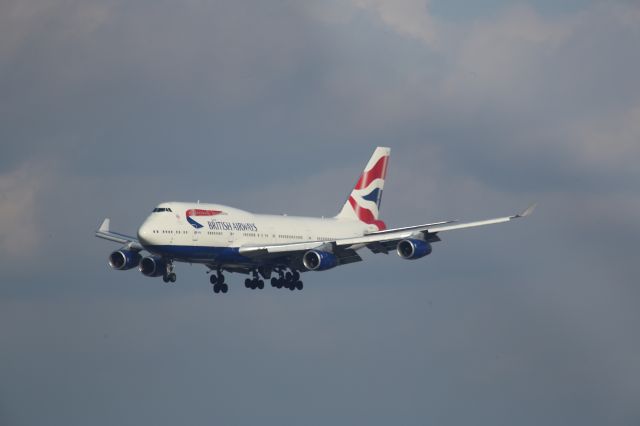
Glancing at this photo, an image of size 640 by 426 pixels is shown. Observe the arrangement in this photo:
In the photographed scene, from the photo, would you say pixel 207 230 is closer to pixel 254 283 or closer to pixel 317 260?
pixel 317 260

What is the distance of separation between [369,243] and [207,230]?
45.3 feet

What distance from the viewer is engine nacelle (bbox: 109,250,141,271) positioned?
113m

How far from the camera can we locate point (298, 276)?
383ft

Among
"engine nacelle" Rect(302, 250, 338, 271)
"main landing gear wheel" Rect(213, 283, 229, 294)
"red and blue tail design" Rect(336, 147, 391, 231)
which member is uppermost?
"red and blue tail design" Rect(336, 147, 391, 231)

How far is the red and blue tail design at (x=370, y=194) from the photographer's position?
415ft

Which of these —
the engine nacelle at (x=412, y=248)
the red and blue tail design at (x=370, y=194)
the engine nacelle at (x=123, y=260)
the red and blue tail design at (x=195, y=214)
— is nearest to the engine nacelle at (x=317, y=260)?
the engine nacelle at (x=412, y=248)

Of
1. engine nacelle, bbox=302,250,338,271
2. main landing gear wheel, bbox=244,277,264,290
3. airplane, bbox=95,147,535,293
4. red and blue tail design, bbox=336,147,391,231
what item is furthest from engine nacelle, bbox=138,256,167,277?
red and blue tail design, bbox=336,147,391,231

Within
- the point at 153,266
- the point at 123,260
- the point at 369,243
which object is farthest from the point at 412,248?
the point at 123,260

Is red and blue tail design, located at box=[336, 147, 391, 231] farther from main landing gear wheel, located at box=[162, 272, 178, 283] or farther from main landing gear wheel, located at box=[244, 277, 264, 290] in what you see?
main landing gear wheel, located at box=[162, 272, 178, 283]

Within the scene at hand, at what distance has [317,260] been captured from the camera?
363 feet

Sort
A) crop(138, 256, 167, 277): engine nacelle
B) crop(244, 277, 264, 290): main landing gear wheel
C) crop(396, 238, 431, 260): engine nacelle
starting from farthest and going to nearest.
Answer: crop(244, 277, 264, 290): main landing gear wheel, crop(138, 256, 167, 277): engine nacelle, crop(396, 238, 431, 260): engine nacelle

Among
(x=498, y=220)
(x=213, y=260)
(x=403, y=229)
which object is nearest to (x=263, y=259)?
(x=213, y=260)

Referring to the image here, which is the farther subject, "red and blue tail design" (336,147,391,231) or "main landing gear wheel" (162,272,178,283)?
"red and blue tail design" (336,147,391,231)

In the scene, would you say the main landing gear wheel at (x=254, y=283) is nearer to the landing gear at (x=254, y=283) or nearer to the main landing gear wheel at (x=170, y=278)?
the landing gear at (x=254, y=283)
